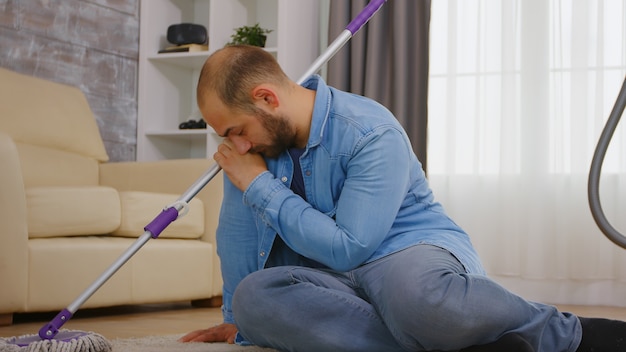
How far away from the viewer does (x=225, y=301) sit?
1.83 metres

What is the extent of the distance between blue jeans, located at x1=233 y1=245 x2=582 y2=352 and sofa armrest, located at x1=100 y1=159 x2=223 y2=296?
1.43m

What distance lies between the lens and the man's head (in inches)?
61.6

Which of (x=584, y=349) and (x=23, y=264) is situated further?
(x=23, y=264)

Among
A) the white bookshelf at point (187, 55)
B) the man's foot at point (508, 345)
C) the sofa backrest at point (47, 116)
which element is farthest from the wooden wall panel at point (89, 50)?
the man's foot at point (508, 345)

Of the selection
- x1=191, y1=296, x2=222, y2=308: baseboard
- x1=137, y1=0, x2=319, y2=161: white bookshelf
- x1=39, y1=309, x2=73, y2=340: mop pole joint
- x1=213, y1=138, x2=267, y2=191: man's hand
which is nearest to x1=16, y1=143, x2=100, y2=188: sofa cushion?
x1=191, y1=296, x2=222, y2=308: baseboard

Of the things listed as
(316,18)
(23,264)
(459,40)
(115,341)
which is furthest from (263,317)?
(316,18)

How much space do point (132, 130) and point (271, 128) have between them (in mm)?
2746

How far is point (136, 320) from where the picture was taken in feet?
8.52

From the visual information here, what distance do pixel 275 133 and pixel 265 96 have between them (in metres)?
0.07

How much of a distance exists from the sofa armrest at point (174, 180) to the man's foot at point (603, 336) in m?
1.72

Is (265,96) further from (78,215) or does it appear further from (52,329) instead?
(78,215)

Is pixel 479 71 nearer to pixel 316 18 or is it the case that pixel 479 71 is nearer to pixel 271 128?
pixel 316 18

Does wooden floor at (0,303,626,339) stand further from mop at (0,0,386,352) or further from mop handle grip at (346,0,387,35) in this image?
mop handle grip at (346,0,387,35)

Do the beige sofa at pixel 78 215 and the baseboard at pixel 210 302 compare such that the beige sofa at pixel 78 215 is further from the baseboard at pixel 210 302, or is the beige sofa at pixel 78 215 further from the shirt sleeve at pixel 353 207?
the shirt sleeve at pixel 353 207
